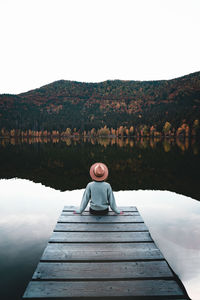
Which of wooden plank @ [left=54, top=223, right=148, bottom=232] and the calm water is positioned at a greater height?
wooden plank @ [left=54, top=223, right=148, bottom=232]

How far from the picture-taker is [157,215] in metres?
9.95

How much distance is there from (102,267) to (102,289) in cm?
58

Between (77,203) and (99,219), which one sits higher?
(99,219)

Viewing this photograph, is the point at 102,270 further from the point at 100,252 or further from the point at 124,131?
the point at 124,131

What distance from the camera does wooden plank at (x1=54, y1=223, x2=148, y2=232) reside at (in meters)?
5.79

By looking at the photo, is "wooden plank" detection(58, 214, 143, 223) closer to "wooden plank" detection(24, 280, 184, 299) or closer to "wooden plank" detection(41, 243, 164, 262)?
"wooden plank" detection(41, 243, 164, 262)

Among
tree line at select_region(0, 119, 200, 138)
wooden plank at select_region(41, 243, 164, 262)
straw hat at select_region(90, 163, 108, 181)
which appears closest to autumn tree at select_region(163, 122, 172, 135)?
tree line at select_region(0, 119, 200, 138)

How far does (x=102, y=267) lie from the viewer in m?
4.03

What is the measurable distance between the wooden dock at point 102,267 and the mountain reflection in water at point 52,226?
1.14m

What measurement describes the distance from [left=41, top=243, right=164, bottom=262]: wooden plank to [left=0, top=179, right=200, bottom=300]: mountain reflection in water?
1.06 m

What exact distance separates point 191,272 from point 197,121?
126587mm

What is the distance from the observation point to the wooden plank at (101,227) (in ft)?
19.0

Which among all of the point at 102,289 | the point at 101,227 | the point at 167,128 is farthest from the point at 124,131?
the point at 102,289

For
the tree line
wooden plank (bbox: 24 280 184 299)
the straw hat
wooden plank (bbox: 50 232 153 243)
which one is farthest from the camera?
the tree line
